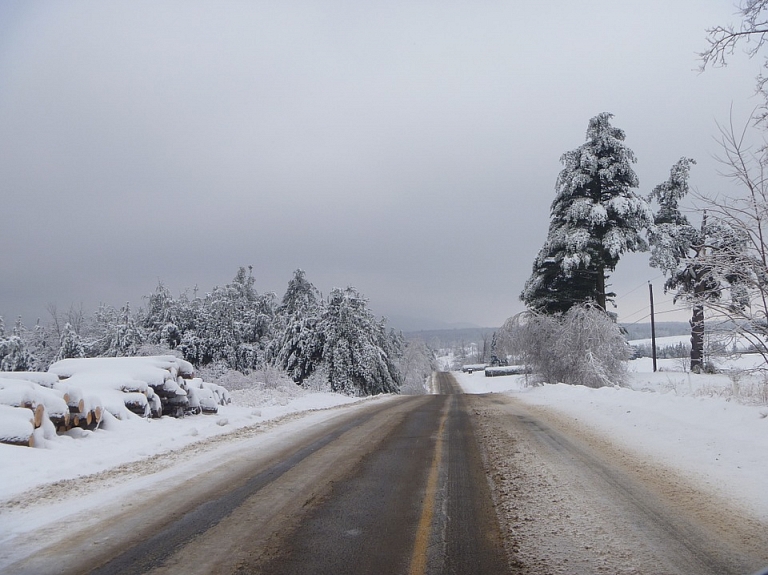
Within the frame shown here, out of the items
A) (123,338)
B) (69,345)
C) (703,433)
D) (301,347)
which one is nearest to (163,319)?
(123,338)

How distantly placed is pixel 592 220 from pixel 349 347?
19.1 meters

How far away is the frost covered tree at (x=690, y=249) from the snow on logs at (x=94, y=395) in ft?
43.3

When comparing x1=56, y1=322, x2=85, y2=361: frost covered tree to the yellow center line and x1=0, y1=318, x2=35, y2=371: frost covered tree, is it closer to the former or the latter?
x1=0, y1=318, x2=35, y2=371: frost covered tree

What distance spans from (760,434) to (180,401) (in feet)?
42.5

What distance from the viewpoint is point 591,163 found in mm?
28594

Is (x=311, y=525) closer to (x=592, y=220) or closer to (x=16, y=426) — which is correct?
(x=16, y=426)

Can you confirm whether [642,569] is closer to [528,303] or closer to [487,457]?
[487,457]

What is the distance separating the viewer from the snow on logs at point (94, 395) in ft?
30.8

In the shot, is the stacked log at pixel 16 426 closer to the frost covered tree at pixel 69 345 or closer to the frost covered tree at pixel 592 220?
the frost covered tree at pixel 592 220

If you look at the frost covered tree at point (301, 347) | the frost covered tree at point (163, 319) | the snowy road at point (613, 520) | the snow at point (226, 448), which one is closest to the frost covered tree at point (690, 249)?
the snow at point (226, 448)

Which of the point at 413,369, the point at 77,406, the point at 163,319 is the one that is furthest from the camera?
the point at 413,369

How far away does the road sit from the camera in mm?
4289

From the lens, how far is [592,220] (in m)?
28.1

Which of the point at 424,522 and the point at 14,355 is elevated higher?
the point at 14,355
